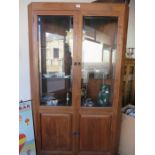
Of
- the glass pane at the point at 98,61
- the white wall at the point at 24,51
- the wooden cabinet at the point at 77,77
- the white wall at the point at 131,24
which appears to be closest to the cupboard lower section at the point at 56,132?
the wooden cabinet at the point at 77,77

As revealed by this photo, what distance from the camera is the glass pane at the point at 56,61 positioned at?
203cm

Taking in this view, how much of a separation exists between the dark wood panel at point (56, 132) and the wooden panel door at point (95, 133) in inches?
6.0

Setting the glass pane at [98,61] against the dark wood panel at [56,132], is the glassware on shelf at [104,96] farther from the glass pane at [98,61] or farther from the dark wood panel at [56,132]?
the dark wood panel at [56,132]

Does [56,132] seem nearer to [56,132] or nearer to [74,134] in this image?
[56,132]

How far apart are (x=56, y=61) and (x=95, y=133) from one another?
958 mm

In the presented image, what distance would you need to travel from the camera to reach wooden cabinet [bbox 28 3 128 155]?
192 centimetres

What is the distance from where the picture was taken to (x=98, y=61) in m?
2.12

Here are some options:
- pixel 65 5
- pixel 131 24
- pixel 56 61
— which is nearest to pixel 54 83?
pixel 56 61

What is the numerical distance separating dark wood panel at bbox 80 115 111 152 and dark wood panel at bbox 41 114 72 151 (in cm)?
15

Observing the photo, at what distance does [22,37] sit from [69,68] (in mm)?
747

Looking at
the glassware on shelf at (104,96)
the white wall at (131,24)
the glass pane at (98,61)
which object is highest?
the white wall at (131,24)

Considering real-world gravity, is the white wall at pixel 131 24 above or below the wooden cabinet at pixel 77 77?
above

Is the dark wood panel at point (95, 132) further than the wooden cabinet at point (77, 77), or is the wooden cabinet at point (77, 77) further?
the dark wood panel at point (95, 132)
